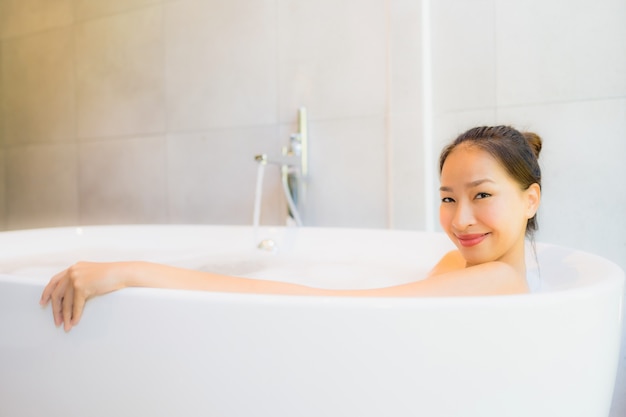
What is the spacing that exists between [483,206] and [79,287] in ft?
1.92

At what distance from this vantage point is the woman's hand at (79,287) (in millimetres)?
610

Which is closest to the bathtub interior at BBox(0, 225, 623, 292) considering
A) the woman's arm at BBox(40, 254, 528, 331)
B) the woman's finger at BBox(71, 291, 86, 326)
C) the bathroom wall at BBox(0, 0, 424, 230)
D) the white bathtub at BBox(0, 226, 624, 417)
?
the bathroom wall at BBox(0, 0, 424, 230)

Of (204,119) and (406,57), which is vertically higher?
(406,57)

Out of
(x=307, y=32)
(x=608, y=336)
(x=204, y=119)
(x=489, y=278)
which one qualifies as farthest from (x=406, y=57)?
Answer: (x=608, y=336)

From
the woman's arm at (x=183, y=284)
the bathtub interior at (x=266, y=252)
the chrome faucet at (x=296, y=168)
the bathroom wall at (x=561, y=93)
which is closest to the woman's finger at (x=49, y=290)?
the woman's arm at (x=183, y=284)

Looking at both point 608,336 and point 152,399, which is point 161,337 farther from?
point 608,336

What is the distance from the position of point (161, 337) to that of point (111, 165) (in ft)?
5.85

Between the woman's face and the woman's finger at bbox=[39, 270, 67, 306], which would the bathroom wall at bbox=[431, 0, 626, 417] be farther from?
the woman's finger at bbox=[39, 270, 67, 306]

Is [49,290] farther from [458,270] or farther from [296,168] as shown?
[296,168]

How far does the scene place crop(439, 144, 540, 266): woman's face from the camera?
79cm

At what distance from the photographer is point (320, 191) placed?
5.73 ft

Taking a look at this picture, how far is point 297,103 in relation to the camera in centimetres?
177

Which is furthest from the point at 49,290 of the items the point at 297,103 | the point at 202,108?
the point at 202,108

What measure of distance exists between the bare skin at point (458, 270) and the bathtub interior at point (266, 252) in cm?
25
